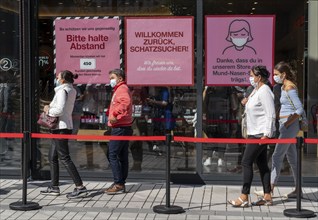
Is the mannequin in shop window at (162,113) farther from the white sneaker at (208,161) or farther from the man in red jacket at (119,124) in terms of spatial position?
the man in red jacket at (119,124)

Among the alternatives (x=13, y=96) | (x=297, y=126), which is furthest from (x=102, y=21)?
(x=297, y=126)

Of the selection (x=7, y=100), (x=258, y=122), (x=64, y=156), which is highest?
(x=7, y=100)

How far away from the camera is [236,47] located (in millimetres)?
8977

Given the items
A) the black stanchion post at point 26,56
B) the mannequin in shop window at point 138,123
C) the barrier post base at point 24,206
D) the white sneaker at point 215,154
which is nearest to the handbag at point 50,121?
the barrier post base at point 24,206

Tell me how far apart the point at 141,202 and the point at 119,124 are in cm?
117

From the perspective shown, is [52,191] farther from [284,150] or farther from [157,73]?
[284,150]

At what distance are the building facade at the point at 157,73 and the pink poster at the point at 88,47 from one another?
17 mm

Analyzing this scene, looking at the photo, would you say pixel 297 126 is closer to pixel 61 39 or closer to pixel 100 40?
pixel 100 40

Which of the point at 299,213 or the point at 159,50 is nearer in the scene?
the point at 299,213

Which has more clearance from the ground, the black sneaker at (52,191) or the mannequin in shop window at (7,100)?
the mannequin in shop window at (7,100)

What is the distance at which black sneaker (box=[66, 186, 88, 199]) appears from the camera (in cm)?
786

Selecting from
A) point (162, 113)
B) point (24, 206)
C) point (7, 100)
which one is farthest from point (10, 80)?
point (24, 206)

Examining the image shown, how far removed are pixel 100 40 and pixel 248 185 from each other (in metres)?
3.57

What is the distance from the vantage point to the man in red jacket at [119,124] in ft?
26.1
